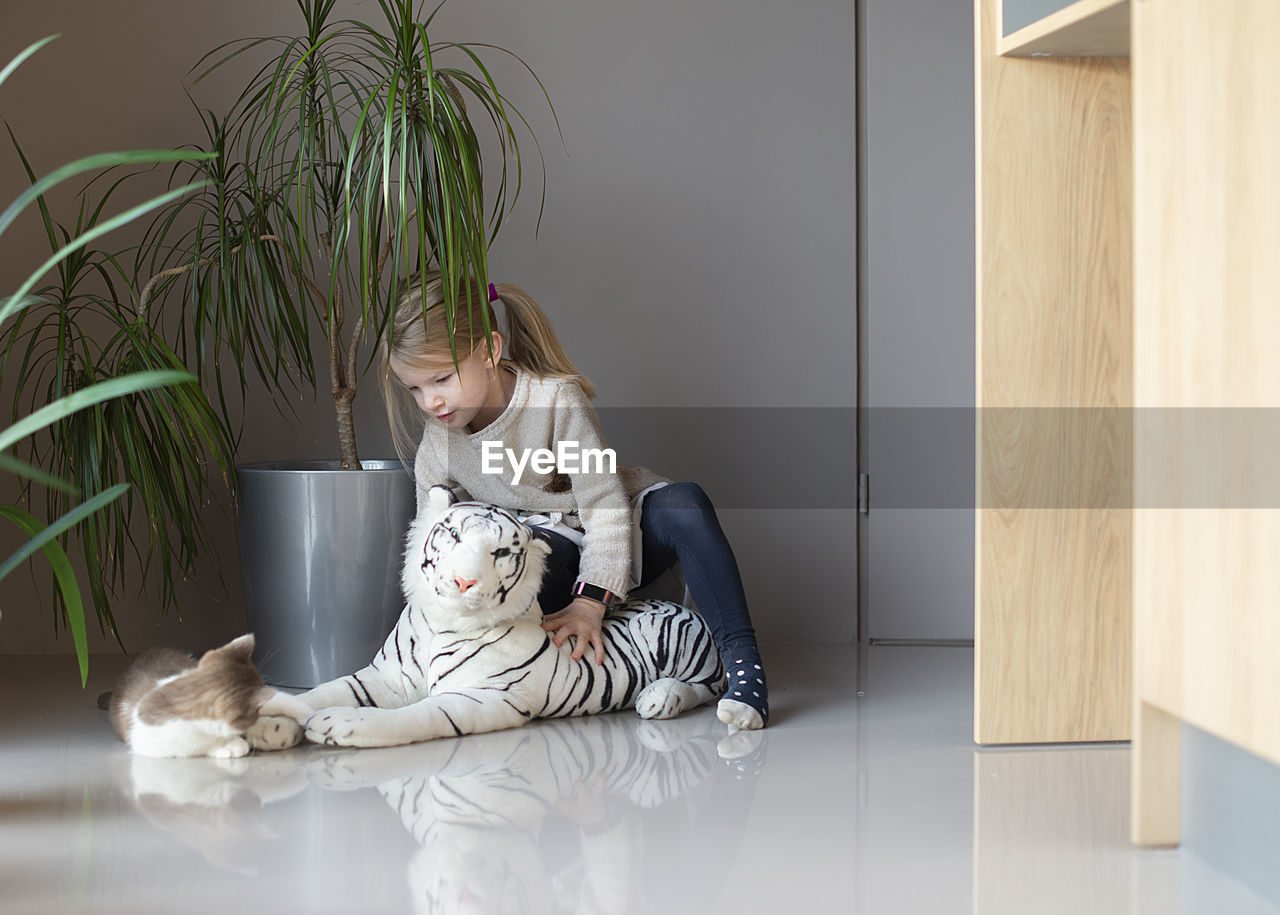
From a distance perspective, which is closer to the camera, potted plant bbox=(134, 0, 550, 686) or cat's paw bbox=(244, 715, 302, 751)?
cat's paw bbox=(244, 715, 302, 751)

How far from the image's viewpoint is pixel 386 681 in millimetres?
1645

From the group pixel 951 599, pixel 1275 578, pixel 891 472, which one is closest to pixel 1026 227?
pixel 1275 578

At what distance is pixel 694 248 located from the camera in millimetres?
2217

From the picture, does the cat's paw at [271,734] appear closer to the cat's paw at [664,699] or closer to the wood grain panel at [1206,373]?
the cat's paw at [664,699]

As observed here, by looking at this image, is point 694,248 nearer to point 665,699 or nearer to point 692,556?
point 692,556

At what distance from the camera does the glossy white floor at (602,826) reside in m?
1.03

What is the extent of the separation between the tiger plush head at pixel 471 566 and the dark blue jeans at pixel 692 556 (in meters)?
0.17

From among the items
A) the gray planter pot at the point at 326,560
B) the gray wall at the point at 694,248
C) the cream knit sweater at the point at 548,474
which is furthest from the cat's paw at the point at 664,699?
the gray wall at the point at 694,248

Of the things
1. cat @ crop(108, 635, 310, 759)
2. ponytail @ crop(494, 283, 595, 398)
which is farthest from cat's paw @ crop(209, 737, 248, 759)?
ponytail @ crop(494, 283, 595, 398)

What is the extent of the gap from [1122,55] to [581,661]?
1089 mm

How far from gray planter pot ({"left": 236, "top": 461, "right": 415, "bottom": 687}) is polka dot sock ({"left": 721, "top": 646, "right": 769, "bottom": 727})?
55 centimetres

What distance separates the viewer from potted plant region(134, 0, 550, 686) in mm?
1602

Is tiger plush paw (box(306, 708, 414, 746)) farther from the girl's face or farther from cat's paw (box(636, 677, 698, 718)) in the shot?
the girl's face

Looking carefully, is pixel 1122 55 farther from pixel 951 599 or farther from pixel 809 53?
pixel 951 599
